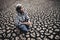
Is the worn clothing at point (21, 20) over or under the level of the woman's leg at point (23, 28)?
over

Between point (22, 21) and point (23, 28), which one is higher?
point (22, 21)

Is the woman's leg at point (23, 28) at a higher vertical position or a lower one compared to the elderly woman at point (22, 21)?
lower

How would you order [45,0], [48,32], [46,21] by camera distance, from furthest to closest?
[45,0] < [46,21] < [48,32]

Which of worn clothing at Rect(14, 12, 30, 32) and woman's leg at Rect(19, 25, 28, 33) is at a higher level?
worn clothing at Rect(14, 12, 30, 32)

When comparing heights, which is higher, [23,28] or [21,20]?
[21,20]

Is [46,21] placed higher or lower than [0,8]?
lower

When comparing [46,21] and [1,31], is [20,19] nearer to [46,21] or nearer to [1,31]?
[1,31]

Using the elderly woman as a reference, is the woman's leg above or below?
below

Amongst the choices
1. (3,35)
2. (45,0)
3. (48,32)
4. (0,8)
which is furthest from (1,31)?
(45,0)

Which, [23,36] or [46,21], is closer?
[23,36]

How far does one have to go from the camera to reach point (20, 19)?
288 centimetres

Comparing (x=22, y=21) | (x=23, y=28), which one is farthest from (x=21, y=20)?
(x=23, y=28)

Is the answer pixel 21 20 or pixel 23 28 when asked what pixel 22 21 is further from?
pixel 23 28

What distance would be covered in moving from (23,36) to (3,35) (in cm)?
45
